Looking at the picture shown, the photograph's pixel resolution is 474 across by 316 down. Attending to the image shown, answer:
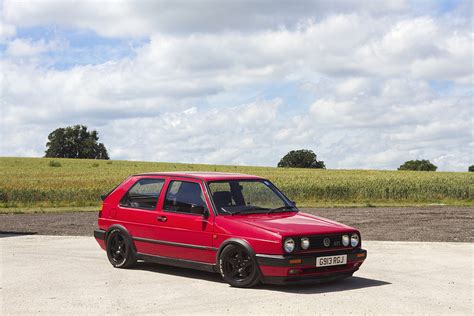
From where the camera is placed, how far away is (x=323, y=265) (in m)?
8.69

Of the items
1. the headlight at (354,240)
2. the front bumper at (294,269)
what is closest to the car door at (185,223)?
the front bumper at (294,269)

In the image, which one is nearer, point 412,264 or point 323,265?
point 323,265

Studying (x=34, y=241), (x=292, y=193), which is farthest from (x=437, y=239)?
(x=292, y=193)

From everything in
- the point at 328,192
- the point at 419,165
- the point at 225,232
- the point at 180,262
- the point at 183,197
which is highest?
the point at 419,165

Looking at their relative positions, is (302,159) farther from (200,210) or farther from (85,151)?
(200,210)

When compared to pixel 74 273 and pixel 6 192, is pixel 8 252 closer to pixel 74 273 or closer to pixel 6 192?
pixel 74 273

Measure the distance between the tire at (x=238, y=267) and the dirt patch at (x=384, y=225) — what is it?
7.22 m

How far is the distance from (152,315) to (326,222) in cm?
317

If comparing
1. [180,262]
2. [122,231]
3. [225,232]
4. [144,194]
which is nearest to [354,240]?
[225,232]

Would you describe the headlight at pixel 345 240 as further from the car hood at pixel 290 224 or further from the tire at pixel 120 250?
the tire at pixel 120 250

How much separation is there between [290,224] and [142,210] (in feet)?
8.40

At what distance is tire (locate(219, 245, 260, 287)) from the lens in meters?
8.59

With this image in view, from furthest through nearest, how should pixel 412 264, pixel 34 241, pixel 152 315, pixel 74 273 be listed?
pixel 34 241 → pixel 412 264 → pixel 74 273 → pixel 152 315

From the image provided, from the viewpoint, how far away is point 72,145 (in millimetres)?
111312
